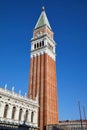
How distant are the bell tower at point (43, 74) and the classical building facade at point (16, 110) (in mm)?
5351

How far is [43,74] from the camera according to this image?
60281mm

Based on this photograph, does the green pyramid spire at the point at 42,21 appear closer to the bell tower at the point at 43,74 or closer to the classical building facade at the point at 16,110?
the bell tower at the point at 43,74

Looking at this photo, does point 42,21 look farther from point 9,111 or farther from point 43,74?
point 9,111

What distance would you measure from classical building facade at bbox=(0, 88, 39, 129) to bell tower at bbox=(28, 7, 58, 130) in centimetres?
535

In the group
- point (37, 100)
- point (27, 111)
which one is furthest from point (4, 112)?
point (37, 100)

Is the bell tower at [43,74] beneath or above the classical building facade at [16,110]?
above

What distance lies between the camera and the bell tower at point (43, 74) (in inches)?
2154

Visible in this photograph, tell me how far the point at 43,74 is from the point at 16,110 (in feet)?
65.3

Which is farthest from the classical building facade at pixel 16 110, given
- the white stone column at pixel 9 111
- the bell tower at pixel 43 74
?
the bell tower at pixel 43 74

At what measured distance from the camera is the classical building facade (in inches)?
1572

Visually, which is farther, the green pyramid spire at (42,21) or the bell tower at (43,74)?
the green pyramid spire at (42,21)

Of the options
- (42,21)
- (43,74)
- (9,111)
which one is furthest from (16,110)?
(42,21)

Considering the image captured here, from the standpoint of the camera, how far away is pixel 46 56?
62.6 meters

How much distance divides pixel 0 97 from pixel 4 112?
3713mm
